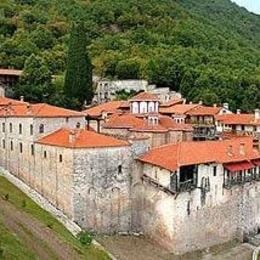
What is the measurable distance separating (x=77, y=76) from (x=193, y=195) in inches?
1053

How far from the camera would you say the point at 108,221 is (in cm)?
5069

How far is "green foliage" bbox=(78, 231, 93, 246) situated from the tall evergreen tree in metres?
26.2

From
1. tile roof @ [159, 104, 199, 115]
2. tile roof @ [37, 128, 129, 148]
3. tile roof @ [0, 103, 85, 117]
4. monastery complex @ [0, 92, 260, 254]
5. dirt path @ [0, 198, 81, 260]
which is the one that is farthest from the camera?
tile roof @ [159, 104, 199, 115]

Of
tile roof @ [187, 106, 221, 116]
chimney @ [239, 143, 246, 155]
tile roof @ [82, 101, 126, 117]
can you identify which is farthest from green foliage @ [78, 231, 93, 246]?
tile roof @ [187, 106, 221, 116]

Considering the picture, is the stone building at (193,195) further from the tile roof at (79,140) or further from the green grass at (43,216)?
the green grass at (43,216)

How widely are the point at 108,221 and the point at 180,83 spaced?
43.1 m

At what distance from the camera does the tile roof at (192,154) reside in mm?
49775

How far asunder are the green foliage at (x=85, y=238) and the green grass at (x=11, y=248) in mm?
8911

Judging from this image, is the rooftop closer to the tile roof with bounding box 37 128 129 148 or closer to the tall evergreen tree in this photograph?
the tile roof with bounding box 37 128 129 148

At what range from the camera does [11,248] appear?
34.9 meters

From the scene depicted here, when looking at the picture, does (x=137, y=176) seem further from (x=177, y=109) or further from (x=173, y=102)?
(x=173, y=102)

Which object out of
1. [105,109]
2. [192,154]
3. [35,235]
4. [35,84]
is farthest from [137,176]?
[35,84]

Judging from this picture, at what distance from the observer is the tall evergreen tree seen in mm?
72188

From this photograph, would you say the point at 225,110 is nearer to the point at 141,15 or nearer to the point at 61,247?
the point at 61,247
